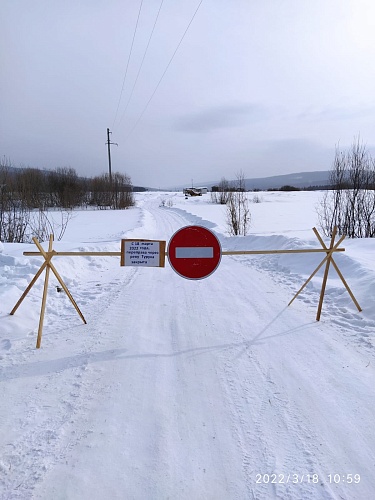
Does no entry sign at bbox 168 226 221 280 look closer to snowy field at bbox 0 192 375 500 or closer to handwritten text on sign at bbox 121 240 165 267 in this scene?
handwritten text on sign at bbox 121 240 165 267

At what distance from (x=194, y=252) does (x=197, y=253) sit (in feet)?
0.13

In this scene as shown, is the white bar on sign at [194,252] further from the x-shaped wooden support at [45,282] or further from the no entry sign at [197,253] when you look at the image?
the x-shaped wooden support at [45,282]

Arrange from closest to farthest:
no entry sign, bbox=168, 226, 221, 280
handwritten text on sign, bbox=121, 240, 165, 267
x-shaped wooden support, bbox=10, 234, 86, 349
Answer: x-shaped wooden support, bbox=10, 234, 86, 349 < no entry sign, bbox=168, 226, 221, 280 < handwritten text on sign, bbox=121, 240, 165, 267

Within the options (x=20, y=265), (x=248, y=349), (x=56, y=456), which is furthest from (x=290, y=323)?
(x=20, y=265)

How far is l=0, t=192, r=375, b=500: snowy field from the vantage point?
2.11m

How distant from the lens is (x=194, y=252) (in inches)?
163

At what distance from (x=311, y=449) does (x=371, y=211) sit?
12132 millimetres

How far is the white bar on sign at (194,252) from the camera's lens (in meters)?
4.13

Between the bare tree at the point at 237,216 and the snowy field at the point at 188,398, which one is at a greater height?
the bare tree at the point at 237,216
